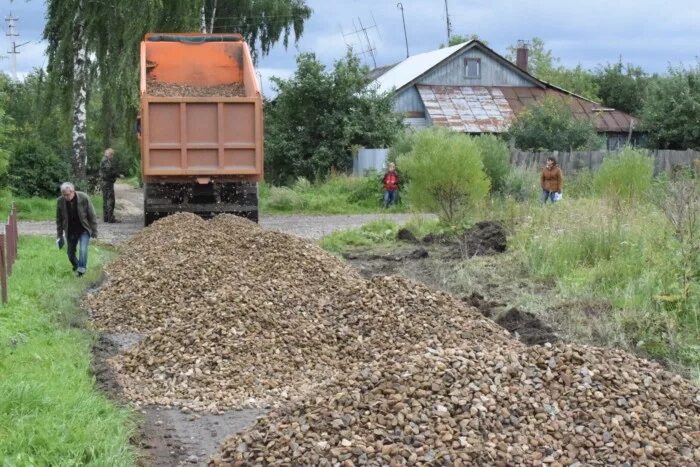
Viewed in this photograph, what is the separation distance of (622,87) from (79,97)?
37.1 meters

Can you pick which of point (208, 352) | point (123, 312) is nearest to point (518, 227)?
point (123, 312)

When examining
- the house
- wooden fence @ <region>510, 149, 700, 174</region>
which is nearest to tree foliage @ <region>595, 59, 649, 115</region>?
the house

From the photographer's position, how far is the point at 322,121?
1310 inches

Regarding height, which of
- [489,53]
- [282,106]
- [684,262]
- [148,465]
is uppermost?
[489,53]

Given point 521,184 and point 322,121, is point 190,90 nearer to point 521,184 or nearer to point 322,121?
point 521,184

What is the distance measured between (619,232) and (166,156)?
8549 mm

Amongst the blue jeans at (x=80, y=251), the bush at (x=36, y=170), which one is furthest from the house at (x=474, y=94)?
the blue jeans at (x=80, y=251)

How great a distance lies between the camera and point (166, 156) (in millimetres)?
17688

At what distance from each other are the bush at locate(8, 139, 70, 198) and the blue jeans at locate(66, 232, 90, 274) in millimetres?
14470

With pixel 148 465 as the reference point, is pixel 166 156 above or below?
above

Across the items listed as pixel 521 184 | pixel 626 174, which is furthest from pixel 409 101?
pixel 626 174

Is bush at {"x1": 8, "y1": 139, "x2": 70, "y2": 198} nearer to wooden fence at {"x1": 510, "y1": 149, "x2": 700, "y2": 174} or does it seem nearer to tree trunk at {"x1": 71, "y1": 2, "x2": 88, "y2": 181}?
tree trunk at {"x1": 71, "y1": 2, "x2": 88, "y2": 181}

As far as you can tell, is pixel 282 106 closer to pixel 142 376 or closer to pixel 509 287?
pixel 509 287

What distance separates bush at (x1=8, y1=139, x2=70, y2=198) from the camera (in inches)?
1065
